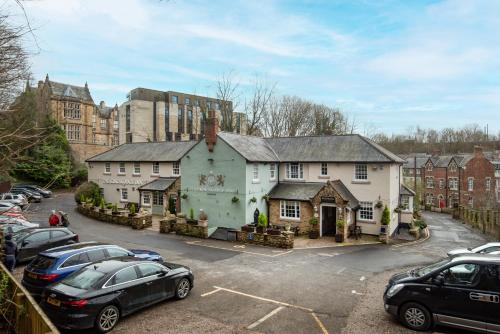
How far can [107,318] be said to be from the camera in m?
9.34

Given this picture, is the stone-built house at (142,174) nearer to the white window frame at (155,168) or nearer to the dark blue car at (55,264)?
the white window frame at (155,168)

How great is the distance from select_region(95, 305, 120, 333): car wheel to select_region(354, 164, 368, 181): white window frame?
68.2 ft

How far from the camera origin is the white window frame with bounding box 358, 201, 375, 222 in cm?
2577

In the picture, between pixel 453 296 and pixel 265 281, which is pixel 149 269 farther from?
pixel 453 296

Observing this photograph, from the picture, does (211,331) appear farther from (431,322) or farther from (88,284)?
(431,322)

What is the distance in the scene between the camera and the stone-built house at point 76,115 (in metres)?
58.0

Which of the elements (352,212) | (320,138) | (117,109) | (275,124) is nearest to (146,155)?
(320,138)

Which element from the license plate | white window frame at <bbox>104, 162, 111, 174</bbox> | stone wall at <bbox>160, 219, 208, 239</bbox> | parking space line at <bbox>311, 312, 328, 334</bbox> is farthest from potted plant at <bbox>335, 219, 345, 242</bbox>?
white window frame at <bbox>104, 162, 111, 174</bbox>

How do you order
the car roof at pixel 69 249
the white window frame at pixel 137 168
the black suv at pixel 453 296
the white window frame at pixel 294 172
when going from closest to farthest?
the black suv at pixel 453 296
the car roof at pixel 69 249
the white window frame at pixel 294 172
the white window frame at pixel 137 168

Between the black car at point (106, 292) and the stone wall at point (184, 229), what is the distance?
12567 millimetres

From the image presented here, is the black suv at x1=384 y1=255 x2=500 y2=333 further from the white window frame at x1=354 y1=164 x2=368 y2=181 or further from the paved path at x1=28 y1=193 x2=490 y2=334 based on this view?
the white window frame at x1=354 y1=164 x2=368 y2=181

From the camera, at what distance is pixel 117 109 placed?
75.1 meters

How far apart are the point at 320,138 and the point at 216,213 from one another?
1121 centimetres

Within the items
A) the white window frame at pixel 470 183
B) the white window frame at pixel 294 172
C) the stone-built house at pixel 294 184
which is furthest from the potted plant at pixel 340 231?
the white window frame at pixel 470 183
